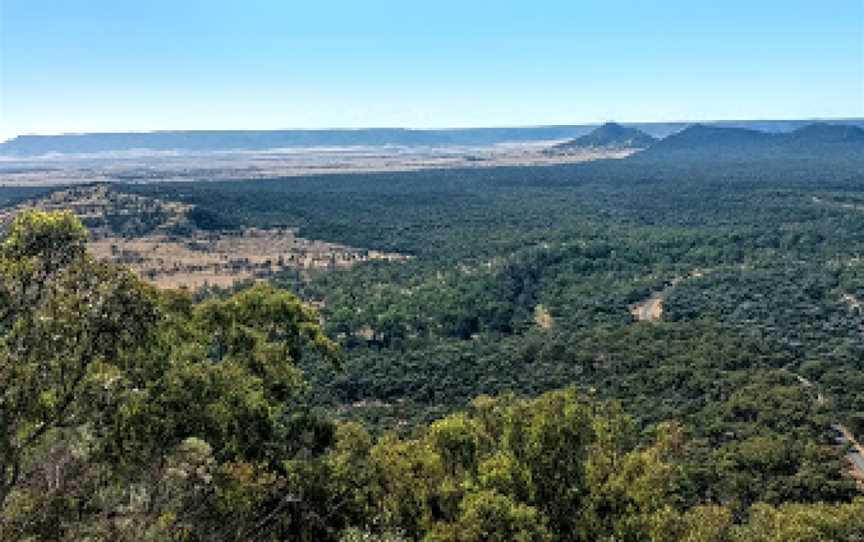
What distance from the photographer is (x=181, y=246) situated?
148m

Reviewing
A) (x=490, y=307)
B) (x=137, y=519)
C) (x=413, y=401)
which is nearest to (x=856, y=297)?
(x=490, y=307)

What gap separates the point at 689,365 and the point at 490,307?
30.1m

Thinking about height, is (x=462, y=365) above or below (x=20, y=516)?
below

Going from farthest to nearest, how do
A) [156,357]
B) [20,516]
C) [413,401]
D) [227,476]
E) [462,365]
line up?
[462,365], [413,401], [156,357], [227,476], [20,516]

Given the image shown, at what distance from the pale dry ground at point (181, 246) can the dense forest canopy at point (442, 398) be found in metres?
12.9

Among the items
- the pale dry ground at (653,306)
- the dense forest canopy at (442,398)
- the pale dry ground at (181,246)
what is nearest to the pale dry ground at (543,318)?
the dense forest canopy at (442,398)

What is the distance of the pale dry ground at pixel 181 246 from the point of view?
405 feet

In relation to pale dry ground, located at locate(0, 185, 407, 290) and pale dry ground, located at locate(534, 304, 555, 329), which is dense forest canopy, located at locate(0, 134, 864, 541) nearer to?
pale dry ground, located at locate(534, 304, 555, 329)

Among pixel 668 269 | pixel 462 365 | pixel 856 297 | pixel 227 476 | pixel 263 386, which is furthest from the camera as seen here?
pixel 668 269

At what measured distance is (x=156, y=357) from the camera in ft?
64.5

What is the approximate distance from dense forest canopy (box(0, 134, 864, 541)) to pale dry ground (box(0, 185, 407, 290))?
509 inches

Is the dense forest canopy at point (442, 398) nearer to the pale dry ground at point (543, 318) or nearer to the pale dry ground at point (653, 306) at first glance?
the pale dry ground at point (543, 318)

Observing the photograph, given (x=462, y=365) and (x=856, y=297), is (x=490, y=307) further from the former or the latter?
(x=856, y=297)

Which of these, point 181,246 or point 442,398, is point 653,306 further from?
point 181,246
